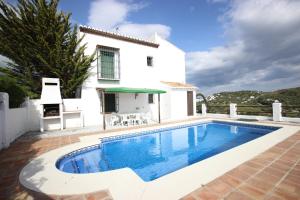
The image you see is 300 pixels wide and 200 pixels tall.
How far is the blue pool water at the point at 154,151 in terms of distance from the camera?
628cm

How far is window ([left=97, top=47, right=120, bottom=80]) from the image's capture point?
45.6 ft

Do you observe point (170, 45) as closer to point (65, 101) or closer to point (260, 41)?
point (260, 41)

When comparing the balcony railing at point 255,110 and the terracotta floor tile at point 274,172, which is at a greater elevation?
the balcony railing at point 255,110

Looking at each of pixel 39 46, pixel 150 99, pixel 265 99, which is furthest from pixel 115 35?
pixel 265 99

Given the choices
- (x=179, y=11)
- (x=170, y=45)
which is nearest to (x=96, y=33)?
(x=179, y=11)

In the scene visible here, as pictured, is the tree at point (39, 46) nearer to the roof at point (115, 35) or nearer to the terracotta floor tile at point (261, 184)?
the roof at point (115, 35)

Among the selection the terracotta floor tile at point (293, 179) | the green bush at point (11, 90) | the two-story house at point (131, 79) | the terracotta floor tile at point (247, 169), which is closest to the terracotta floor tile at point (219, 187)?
the terracotta floor tile at point (247, 169)

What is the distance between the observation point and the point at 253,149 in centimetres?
621

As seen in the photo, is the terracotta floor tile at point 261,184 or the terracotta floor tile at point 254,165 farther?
the terracotta floor tile at point 254,165

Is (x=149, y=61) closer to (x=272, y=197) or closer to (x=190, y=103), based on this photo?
(x=190, y=103)

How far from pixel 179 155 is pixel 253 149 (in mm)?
3128


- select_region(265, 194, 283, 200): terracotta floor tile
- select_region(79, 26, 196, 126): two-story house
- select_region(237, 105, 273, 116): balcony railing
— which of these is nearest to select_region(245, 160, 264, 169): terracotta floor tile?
select_region(265, 194, 283, 200): terracotta floor tile

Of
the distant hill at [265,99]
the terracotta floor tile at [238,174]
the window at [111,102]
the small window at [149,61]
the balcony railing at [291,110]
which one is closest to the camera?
the terracotta floor tile at [238,174]

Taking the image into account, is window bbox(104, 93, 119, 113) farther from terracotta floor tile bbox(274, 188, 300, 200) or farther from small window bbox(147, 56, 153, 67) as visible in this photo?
terracotta floor tile bbox(274, 188, 300, 200)
